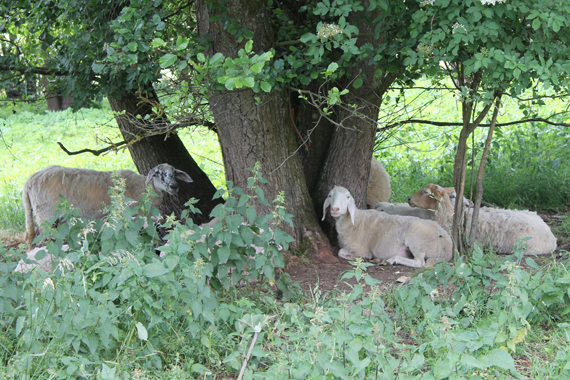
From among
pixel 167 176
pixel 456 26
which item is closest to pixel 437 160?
pixel 167 176

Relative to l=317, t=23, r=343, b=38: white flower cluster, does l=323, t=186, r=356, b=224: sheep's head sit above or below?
below

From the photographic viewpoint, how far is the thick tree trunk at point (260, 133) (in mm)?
4547

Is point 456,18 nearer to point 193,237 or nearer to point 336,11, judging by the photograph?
point 336,11

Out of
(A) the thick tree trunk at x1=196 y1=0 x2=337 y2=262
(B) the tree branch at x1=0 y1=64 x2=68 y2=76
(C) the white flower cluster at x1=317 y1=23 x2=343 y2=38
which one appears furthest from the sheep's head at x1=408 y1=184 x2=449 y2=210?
(B) the tree branch at x1=0 y1=64 x2=68 y2=76

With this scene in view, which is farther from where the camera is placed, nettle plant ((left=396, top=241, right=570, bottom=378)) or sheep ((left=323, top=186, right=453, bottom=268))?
sheep ((left=323, top=186, right=453, bottom=268))

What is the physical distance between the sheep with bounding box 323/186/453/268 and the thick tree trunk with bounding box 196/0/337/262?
30 cm

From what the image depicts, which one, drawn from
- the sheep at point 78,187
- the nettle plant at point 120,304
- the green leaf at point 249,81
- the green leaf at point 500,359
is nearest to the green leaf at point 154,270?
the nettle plant at point 120,304

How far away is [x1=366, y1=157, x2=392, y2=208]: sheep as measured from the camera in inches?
259

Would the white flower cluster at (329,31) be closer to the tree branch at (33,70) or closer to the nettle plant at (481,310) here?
the nettle plant at (481,310)

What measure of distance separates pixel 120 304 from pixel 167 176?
3.14 meters

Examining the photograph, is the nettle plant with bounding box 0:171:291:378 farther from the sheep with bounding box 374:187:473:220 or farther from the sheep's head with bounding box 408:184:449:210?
the sheep with bounding box 374:187:473:220

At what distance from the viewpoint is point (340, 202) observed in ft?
16.7

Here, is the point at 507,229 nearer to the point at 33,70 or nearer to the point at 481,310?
the point at 481,310

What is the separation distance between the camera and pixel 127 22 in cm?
383
